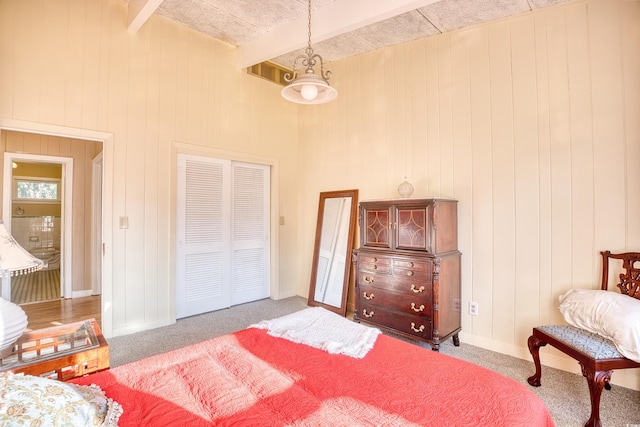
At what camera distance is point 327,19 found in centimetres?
322

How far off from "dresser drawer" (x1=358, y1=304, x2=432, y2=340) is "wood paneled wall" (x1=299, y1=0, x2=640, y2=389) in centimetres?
65

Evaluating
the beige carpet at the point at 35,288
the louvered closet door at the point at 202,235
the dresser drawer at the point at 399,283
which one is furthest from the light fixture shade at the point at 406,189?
the beige carpet at the point at 35,288

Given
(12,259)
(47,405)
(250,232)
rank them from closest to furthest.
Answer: (47,405) < (12,259) < (250,232)

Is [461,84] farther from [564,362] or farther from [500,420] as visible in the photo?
[500,420]

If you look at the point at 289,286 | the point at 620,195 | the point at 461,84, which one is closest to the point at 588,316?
the point at 620,195

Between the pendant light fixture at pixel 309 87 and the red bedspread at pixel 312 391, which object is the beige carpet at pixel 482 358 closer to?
the red bedspread at pixel 312 391

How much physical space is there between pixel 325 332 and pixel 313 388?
0.59 metres

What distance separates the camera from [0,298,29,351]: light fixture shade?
5.36 ft

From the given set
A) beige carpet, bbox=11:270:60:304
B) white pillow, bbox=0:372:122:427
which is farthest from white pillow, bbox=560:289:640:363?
beige carpet, bbox=11:270:60:304

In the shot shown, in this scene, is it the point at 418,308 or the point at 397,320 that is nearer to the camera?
the point at 418,308

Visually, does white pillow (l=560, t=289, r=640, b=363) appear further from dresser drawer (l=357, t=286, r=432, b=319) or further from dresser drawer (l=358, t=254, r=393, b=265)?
dresser drawer (l=358, t=254, r=393, b=265)

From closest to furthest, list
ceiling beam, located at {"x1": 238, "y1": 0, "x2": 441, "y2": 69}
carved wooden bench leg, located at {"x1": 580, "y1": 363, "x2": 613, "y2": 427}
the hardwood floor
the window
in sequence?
1. carved wooden bench leg, located at {"x1": 580, "y1": 363, "x2": 613, "y2": 427}
2. ceiling beam, located at {"x1": 238, "y1": 0, "x2": 441, "y2": 69}
3. the hardwood floor
4. the window

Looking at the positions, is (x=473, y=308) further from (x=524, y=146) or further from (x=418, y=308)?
(x=524, y=146)

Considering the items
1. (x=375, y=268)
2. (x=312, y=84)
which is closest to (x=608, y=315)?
(x=375, y=268)
